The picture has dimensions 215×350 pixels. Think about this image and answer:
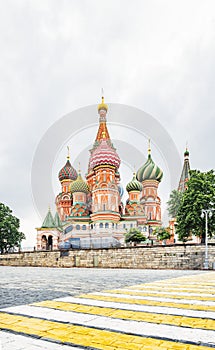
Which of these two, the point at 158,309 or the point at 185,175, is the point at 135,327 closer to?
the point at 158,309

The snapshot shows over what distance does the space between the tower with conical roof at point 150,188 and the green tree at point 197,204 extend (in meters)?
31.1

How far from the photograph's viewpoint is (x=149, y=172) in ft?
201

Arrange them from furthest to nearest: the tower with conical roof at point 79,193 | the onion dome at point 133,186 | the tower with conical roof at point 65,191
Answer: the tower with conical roof at point 65,191, the onion dome at point 133,186, the tower with conical roof at point 79,193

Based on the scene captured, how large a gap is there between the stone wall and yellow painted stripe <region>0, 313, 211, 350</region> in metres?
19.9

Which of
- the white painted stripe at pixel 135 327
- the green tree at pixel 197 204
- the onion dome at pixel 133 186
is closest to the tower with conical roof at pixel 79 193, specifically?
the onion dome at pixel 133 186

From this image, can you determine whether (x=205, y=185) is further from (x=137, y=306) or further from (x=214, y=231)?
(x=137, y=306)

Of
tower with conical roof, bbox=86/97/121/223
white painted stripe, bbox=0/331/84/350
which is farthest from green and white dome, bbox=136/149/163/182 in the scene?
white painted stripe, bbox=0/331/84/350

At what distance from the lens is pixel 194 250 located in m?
22.7

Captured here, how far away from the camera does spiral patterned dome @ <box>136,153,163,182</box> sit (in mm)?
60938

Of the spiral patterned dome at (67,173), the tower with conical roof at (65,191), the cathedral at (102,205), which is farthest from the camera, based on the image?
the spiral patterned dome at (67,173)

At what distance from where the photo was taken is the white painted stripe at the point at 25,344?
2586 millimetres

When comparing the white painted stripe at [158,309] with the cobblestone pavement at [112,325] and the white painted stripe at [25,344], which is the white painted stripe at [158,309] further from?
the white painted stripe at [25,344]

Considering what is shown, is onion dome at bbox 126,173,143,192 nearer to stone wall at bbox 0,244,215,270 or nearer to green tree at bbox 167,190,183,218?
green tree at bbox 167,190,183,218

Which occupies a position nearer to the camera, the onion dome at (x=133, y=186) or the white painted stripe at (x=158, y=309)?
the white painted stripe at (x=158, y=309)
